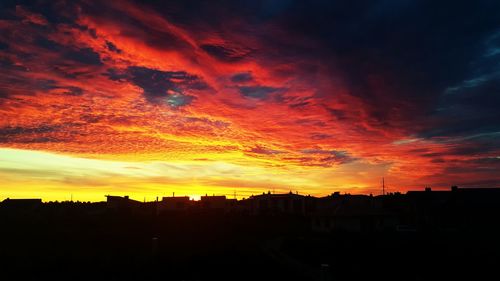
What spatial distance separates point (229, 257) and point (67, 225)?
37.2 m

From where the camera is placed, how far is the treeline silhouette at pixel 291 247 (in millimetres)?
19781

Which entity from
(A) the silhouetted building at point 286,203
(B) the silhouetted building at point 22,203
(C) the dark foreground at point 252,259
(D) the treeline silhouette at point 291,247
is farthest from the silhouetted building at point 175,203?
(C) the dark foreground at point 252,259

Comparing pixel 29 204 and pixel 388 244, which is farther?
pixel 29 204

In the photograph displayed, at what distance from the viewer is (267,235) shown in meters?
43.8

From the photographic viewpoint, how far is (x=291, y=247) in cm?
2966

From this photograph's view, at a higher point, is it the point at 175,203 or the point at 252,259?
the point at 175,203

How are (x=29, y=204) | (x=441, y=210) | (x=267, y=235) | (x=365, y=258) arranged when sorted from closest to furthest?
(x=365, y=258)
(x=267, y=235)
(x=441, y=210)
(x=29, y=204)

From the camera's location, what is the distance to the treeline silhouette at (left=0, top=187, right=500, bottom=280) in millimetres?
19781

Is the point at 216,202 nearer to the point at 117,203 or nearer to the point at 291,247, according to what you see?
the point at 117,203

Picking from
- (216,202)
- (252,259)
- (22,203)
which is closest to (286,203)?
(216,202)

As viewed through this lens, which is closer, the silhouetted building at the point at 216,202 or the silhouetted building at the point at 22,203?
the silhouetted building at the point at 22,203

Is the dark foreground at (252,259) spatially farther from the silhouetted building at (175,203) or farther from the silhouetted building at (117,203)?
the silhouetted building at (175,203)

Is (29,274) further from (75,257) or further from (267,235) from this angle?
(267,235)

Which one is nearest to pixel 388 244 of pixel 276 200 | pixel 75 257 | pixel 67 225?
pixel 75 257
